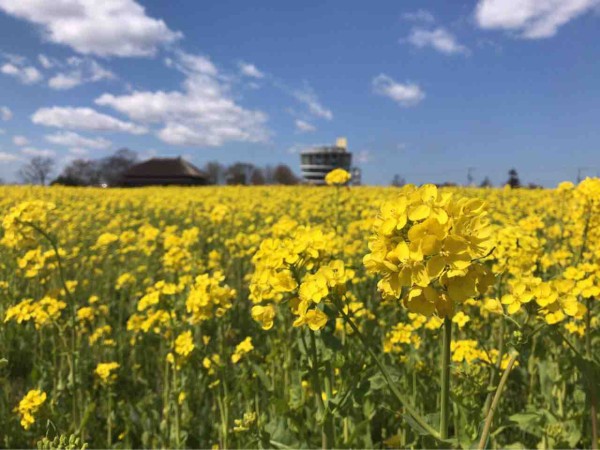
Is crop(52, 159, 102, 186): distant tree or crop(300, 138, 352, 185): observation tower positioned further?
crop(300, 138, 352, 185): observation tower

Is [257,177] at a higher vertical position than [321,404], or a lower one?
higher

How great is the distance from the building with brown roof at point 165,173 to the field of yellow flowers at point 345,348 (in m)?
53.9

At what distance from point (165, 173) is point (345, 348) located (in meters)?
59.9

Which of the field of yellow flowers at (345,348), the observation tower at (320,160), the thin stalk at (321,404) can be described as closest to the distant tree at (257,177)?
the observation tower at (320,160)

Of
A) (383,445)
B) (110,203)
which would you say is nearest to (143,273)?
(383,445)

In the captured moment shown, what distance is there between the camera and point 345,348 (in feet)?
7.39

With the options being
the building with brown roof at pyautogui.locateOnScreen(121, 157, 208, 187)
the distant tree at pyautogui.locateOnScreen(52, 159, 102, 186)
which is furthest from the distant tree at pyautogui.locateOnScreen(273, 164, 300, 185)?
the distant tree at pyautogui.locateOnScreen(52, 159, 102, 186)

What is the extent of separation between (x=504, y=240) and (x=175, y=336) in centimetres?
187

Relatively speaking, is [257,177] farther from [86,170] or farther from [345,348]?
[345,348]

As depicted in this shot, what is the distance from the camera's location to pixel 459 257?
104 cm

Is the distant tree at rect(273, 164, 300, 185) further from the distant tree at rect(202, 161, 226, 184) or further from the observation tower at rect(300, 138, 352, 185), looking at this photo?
the observation tower at rect(300, 138, 352, 185)

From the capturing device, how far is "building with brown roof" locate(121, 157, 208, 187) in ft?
185

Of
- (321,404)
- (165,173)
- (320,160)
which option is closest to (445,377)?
(321,404)

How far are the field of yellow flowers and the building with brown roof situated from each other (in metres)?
53.9
